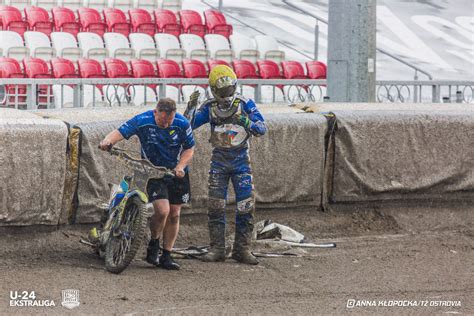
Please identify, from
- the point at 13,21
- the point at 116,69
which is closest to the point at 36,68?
the point at 116,69

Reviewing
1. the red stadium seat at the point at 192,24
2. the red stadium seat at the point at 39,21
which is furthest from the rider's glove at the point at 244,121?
the red stadium seat at the point at 192,24

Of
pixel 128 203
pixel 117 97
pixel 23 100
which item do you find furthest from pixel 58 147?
pixel 23 100

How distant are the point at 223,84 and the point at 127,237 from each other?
1.82 meters

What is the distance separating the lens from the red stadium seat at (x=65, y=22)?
23.8 metres

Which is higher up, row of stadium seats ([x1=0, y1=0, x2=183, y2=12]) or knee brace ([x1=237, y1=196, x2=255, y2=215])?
row of stadium seats ([x1=0, y1=0, x2=183, y2=12])

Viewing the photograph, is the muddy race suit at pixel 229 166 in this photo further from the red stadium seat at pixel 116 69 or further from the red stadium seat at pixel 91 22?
the red stadium seat at pixel 91 22

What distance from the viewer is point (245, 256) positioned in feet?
33.1

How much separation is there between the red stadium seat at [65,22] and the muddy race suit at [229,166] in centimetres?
1417

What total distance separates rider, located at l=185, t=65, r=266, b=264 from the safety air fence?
89 cm

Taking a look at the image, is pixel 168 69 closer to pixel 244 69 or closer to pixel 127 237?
pixel 244 69

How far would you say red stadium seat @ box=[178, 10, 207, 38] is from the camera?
83.9 ft

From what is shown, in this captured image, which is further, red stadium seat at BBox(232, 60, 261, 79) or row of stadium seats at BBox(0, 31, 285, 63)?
red stadium seat at BBox(232, 60, 261, 79)

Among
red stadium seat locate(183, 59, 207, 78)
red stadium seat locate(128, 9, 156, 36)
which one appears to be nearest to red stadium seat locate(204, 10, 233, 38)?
red stadium seat locate(128, 9, 156, 36)

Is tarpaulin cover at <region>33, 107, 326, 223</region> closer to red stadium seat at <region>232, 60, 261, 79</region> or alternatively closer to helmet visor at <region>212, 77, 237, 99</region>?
helmet visor at <region>212, 77, 237, 99</region>
